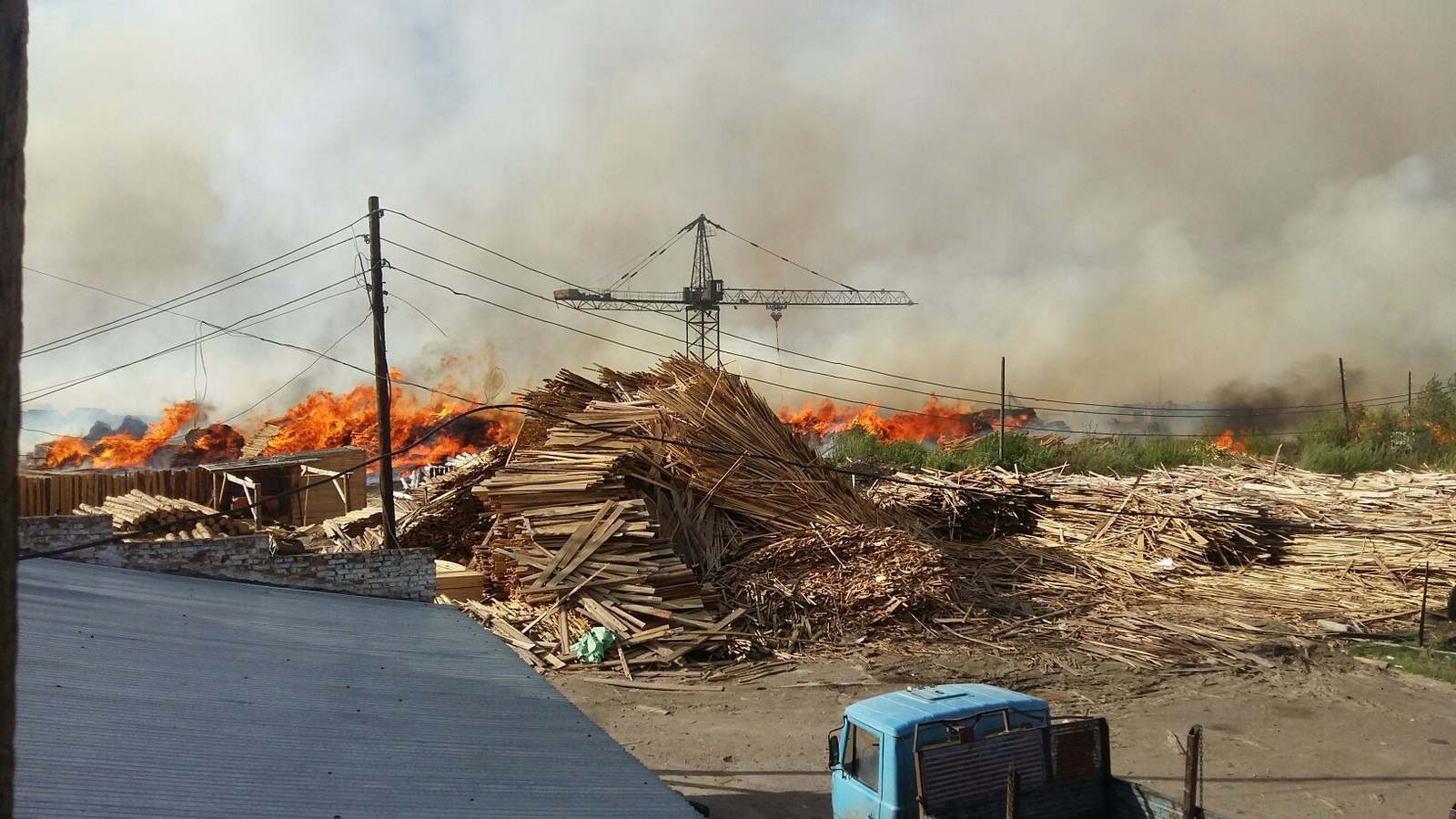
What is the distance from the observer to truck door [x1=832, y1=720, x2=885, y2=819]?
6527 mm

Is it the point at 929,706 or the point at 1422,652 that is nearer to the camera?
the point at 929,706

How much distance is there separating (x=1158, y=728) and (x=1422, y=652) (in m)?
5.56

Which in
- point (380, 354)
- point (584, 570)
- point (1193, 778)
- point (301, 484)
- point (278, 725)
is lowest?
point (584, 570)

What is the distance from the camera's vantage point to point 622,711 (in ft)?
37.9

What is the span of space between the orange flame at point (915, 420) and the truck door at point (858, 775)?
41.1m

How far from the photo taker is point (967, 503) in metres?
20.5

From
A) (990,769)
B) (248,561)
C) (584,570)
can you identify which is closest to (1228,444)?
(584,570)

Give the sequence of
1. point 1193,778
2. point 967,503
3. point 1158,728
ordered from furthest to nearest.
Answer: point 967,503 → point 1158,728 → point 1193,778

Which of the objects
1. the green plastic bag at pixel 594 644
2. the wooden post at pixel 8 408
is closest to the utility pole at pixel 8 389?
the wooden post at pixel 8 408

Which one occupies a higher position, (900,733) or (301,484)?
(301,484)

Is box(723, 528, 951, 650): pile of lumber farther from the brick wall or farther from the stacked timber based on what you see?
the brick wall

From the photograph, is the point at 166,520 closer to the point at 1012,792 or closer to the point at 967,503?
the point at 1012,792

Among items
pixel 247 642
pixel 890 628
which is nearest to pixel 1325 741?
pixel 890 628

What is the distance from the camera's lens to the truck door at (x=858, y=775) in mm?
6527
